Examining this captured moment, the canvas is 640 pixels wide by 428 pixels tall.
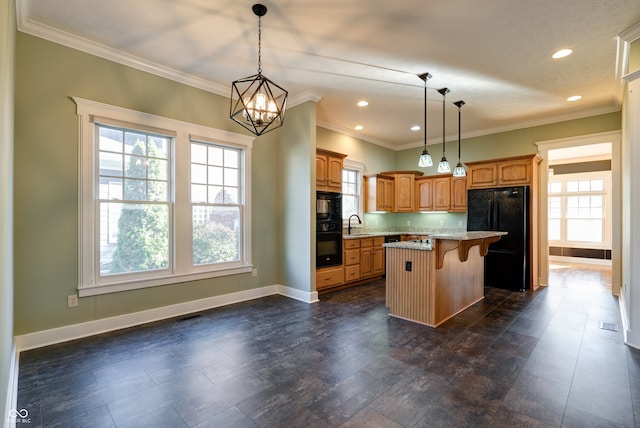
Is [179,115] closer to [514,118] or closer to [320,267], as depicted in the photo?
[320,267]

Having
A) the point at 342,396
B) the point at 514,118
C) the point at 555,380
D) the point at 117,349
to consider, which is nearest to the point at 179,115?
the point at 117,349

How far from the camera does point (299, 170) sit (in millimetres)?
4613

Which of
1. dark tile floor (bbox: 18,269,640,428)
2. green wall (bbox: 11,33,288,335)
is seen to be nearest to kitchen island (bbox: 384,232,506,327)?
dark tile floor (bbox: 18,269,640,428)

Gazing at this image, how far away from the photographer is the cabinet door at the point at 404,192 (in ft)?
22.9

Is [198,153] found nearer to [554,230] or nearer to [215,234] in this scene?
[215,234]

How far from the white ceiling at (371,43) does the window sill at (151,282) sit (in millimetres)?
2553

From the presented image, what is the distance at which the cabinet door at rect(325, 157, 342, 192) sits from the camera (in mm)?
5199

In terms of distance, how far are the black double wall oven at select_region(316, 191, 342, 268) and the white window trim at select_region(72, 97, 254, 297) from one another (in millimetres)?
1151

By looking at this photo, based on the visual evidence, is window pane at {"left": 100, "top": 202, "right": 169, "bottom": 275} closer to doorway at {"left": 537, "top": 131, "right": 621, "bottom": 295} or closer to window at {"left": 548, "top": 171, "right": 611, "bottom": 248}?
doorway at {"left": 537, "top": 131, "right": 621, "bottom": 295}

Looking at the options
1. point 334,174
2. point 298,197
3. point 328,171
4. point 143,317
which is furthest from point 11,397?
point 334,174

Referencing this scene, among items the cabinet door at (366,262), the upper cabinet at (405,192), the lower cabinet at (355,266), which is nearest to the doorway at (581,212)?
the upper cabinet at (405,192)

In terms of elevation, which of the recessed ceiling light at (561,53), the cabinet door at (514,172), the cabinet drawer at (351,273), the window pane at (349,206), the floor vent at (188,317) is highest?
the recessed ceiling light at (561,53)

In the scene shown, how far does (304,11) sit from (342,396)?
3176 millimetres

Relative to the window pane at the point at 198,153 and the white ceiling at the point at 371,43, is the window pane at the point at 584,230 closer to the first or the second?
the white ceiling at the point at 371,43
